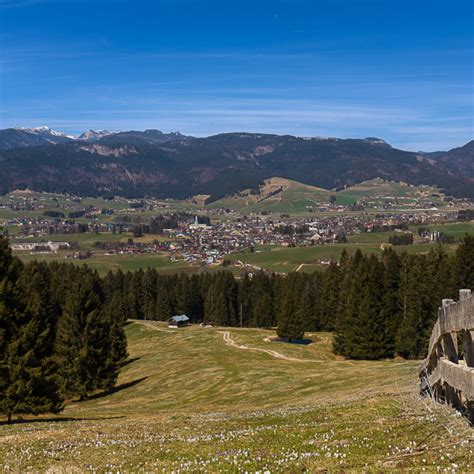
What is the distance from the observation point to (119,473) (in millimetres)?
13914

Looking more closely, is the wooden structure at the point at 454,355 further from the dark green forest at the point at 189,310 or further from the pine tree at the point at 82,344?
the pine tree at the point at 82,344

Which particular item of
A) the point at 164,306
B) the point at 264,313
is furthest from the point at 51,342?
the point at 164,306

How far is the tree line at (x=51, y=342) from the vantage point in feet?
119

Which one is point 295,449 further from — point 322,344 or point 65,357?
point 322,344

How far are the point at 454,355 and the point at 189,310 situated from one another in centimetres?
12916

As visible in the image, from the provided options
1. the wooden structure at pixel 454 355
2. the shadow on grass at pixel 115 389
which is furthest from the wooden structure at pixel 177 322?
the wooden structure at pixel 454 355

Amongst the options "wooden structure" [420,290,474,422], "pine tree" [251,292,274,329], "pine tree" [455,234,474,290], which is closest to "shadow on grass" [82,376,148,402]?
"pine tree" [455,234,474,290]

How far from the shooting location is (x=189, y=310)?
463 ft

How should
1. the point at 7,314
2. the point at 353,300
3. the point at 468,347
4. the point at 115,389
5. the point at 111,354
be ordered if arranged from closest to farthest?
the point at 468,347 → the point at 7,314 → the point at 115,389 → the point at 111,354 → the point at 353,300

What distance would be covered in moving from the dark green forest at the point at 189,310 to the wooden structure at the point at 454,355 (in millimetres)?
29199

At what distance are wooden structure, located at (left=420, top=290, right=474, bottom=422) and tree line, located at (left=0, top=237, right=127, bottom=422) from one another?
29.0m

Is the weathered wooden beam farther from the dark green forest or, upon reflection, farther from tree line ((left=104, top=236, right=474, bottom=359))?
tree line ((left=104, top=236, right=474, bottom=359))

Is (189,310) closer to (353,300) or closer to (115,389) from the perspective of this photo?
(353,300)

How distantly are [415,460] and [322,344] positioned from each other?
79115mm
